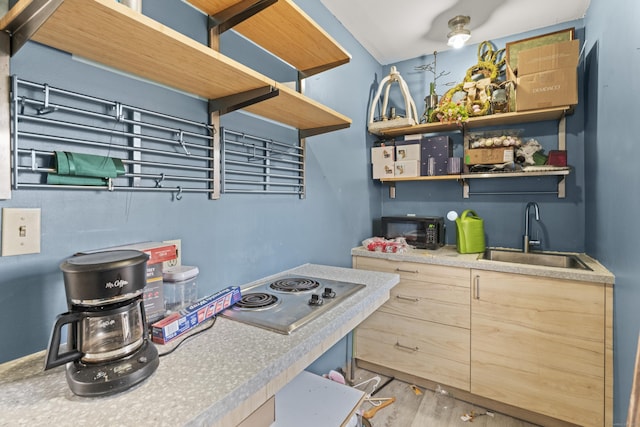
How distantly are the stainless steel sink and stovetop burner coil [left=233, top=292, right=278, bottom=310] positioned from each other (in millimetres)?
1616

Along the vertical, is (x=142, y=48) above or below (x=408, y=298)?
above

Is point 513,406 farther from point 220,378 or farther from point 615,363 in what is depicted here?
point 220,378

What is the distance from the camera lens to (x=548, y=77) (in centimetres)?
199

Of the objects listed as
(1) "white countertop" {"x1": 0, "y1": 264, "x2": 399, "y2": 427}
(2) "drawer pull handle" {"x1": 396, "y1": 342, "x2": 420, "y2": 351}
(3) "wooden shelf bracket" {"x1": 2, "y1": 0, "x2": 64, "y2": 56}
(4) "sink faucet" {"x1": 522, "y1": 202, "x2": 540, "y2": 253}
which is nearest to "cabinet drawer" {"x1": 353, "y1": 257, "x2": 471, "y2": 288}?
(2) "drawer pull handle" {"x1": 396, "y1": 342, "x2": 420, "y2": 351}

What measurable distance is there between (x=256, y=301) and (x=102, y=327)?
0.56 meters

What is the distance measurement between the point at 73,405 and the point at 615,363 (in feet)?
7.30

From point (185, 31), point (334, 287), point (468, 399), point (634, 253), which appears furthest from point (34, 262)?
point (468, 399)

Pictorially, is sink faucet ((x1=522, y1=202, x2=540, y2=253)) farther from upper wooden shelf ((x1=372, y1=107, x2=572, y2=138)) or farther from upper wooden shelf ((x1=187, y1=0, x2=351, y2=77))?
upper wooden shelf ((x1=187, y1=0, x2=351, y2=77))

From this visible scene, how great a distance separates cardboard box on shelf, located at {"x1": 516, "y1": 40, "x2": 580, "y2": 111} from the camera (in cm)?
193

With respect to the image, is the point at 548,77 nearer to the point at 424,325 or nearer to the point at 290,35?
A: the point at 290,35

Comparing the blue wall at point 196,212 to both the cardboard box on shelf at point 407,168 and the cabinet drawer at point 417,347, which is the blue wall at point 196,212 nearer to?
the cardboard box on shelf at point 407,168

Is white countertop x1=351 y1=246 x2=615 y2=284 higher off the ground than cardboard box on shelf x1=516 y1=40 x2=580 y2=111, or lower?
lower

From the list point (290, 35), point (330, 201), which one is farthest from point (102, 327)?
point (330, 201)

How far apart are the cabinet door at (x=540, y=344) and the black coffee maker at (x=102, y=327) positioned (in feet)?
6.25
